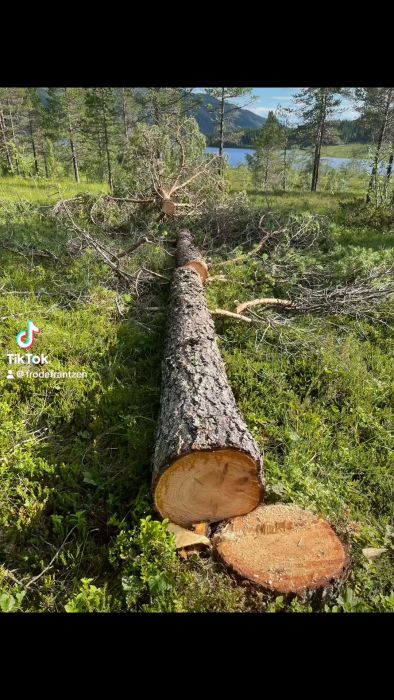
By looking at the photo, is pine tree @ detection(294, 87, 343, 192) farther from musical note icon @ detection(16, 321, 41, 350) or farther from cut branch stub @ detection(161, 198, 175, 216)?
musical note icon @ detection(16, 321, 41, 350)

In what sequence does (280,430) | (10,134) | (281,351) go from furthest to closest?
1. (10,134)
2. (281,351)
3. (280,430)

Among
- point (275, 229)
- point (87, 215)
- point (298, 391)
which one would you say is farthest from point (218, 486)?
point (87, 215)

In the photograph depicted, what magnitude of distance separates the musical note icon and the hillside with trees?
17 mm

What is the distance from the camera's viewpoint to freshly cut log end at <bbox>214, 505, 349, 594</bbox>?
210 centimetres

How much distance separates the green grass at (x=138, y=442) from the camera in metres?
2.14

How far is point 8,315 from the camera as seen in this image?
4656mm

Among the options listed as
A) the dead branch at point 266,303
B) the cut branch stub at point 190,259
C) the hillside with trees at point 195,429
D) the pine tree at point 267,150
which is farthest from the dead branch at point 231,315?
the pine tree at point 267,150

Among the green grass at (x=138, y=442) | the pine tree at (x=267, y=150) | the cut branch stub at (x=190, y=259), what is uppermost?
the pine tree at (x=267, y=150)

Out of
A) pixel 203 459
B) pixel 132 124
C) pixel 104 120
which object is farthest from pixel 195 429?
pixel 132 124

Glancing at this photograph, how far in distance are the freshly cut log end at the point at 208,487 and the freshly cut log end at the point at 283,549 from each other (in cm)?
12

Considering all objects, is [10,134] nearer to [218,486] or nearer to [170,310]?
[170,310]

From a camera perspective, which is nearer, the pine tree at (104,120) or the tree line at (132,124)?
the tree line at (132,124)

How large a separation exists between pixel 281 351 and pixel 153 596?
9.38 ft

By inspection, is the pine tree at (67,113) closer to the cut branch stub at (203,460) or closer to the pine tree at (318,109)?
the pine tree at (318,109)
